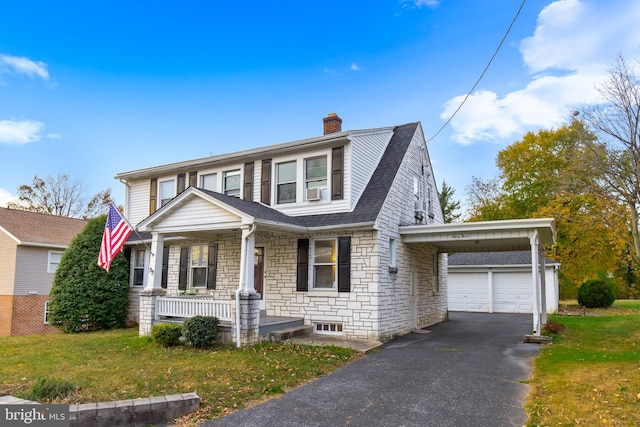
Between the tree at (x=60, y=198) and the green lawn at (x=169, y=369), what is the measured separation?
2516cm

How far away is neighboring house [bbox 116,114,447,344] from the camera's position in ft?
35.0

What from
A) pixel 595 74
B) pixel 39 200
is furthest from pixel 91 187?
pixel 595 74

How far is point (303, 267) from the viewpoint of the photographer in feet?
38.1

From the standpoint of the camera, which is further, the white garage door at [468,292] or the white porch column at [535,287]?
the white garage door at [468,292]

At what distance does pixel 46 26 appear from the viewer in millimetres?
14320

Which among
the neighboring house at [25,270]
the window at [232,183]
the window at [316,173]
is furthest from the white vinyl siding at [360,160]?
the neighboring house at [25,270]

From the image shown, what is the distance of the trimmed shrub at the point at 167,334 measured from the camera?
991 centimetres

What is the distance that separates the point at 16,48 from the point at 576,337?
68.4 feet

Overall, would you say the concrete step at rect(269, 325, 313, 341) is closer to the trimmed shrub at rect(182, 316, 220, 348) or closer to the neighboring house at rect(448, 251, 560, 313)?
the trimmed shrub at rect(182, 316, 220, 348)

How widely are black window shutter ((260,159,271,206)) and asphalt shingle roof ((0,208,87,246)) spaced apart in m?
13.5

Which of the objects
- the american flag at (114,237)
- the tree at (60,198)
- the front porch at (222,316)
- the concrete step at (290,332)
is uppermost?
the tree at (60,198)

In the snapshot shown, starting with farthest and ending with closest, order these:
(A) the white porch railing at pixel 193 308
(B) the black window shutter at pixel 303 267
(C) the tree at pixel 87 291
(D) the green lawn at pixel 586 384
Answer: (C) the tree at pixel 87 291 → (B) the black window shutter at pixel 303 267 → (A) the white porch railing at pixel 193 308 → (D) the green lawn at pixel 586 384

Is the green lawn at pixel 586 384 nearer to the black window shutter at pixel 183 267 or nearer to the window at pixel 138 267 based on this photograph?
the black window shutter at pixel 183 267

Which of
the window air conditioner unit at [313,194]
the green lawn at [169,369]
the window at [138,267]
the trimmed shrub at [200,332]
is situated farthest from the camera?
the window at [138,267]
